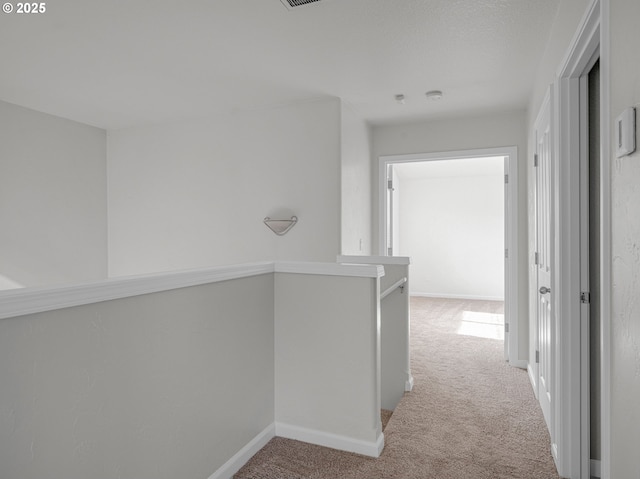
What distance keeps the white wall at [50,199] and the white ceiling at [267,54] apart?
0.25 meters

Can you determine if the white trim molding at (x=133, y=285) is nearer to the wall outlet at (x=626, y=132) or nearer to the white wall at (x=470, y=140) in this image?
the wall outlet at (x=626, y=132)

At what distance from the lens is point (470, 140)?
4.03 metres

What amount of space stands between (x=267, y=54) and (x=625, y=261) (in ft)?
7.82

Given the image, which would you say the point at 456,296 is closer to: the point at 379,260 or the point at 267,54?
the point at 379,260

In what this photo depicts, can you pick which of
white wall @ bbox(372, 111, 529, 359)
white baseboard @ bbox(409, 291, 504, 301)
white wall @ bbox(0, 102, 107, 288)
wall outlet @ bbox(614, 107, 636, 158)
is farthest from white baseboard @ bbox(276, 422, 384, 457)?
white baseboard @ bbox(409, 291, 504, 301)

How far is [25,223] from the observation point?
3.66 meters

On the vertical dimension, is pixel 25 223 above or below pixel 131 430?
above

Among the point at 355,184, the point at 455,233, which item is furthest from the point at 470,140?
the point at 455,233

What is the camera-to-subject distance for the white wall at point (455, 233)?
746cm

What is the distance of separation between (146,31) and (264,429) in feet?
7.77

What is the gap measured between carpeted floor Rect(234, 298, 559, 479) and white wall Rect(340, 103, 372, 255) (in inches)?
49.8

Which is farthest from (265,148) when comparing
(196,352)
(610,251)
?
(610,251)

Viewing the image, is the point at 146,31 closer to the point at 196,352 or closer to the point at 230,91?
the point at 230,91

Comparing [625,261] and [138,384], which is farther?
[138,384]
